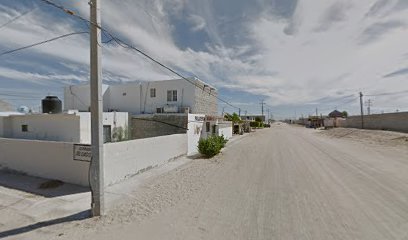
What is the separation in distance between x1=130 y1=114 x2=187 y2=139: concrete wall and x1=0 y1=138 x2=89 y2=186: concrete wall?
26.5 ft

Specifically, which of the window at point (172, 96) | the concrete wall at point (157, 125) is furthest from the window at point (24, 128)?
the window at point (172, 96)

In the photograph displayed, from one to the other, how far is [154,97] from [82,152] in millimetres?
17294

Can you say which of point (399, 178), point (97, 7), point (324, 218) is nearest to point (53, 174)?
point (97, 7)

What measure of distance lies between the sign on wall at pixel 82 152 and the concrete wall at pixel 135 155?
0.52 metres

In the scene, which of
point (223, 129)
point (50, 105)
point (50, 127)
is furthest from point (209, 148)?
point (223, 129)

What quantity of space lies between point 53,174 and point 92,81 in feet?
16.9

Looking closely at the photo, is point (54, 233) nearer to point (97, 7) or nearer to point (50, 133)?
point (97, 7)

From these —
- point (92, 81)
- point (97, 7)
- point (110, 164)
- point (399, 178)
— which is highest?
point (97, 7)

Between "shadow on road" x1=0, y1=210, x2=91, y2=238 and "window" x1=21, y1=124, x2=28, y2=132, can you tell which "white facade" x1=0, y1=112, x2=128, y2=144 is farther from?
"shadow on road" x1=0, y1=210, x2=91, y2=238

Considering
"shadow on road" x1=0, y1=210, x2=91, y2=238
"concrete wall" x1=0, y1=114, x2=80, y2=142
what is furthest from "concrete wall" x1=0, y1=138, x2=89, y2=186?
"concrete wall" x1=0, y1=114, x2=80, y2=142

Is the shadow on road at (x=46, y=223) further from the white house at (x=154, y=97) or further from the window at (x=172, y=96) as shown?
the window at (x=172, y=96)

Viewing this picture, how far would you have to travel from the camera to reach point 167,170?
990cm

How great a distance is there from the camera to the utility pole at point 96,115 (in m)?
4.92

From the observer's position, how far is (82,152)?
7.39 m
